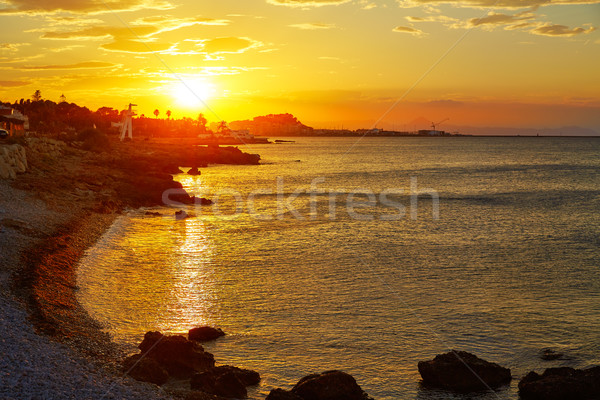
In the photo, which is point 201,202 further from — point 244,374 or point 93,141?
point 93,141

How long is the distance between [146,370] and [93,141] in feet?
261

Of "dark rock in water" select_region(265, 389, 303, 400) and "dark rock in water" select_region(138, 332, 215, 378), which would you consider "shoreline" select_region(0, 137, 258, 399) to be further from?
"dark rock in water" select_region(265, 389, 303, 400)

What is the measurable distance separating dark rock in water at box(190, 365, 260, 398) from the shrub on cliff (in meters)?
75.1

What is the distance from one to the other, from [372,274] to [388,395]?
38.2 feet

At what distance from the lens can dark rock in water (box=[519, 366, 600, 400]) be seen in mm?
12023

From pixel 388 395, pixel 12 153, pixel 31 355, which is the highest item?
pixel 12 153

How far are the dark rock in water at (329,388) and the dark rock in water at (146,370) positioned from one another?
3.04 metres

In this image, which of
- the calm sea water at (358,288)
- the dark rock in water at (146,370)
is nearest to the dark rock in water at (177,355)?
the dark rock in water at (146,370)

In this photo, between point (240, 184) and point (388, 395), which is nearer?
point (388, 395)

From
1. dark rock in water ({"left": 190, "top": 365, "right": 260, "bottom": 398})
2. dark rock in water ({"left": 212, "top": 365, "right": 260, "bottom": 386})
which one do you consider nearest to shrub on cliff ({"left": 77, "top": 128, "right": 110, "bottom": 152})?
dark rock in water ({"left": 212, "top": 365, "right": 260, "bottom": 386})

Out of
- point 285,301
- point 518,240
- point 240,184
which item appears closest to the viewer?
point 285,301

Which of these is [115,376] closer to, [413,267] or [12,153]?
[413,267]

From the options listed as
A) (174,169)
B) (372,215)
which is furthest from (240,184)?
(372,215)

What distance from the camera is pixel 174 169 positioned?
79875 mm
